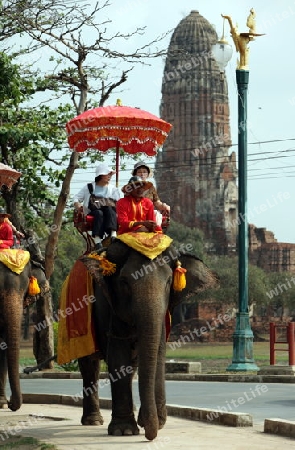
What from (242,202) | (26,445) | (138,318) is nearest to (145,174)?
(138,318)

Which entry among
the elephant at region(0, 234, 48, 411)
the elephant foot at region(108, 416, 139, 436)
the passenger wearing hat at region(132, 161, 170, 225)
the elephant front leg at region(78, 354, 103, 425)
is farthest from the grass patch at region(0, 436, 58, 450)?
the passenger wearing hat at region(132, 161, 170, 225)

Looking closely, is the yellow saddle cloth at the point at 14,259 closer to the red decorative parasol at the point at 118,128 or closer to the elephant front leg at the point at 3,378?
the red decorative parasol at the point at 118,128

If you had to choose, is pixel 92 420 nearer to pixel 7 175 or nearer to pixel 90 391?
pixel 90 391

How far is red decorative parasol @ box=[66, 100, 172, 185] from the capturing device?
13641 mm

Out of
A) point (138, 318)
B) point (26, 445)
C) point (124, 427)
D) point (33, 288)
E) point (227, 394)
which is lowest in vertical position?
point (26, 445)

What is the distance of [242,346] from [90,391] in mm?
11541

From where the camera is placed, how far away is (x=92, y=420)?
41.4 feet

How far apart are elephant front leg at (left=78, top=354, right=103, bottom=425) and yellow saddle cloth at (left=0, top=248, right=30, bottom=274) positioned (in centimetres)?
151

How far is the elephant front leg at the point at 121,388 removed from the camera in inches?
441

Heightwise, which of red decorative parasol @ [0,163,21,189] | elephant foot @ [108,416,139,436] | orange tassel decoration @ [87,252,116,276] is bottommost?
elephant foot @ [108,416,139,436]

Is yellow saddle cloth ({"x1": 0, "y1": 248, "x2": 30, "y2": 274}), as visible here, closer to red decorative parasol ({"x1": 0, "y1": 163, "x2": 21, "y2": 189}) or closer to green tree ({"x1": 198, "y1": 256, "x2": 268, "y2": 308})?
red decorative parasol ({"x1": 0, "y1": 163, "x2": 21, "y2": 189})

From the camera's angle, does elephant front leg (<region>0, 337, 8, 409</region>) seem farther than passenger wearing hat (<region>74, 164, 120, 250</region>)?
Yes

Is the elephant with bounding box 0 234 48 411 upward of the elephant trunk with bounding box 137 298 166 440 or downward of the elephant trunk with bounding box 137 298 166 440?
upward

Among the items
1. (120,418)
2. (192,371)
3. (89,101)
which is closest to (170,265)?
(120,418)
